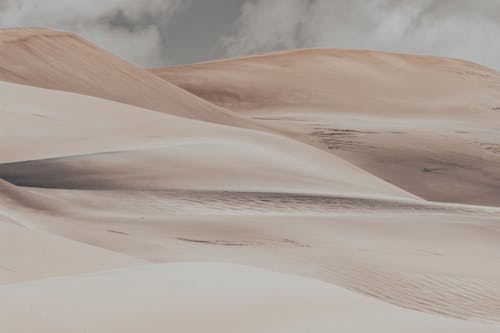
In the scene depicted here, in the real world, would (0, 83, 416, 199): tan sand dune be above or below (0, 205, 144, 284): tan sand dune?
above

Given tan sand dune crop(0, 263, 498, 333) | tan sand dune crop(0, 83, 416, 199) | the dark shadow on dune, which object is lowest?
tan sand dune crop(0, 263, 498, 333)

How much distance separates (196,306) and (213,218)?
5.35 meters

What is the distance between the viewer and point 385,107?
130 ft

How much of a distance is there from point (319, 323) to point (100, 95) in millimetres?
19871

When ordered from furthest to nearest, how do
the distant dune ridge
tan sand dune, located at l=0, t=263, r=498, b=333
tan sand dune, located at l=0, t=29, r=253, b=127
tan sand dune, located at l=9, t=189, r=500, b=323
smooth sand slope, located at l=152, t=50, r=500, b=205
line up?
tan sand dune, located at l=0, t=29, r=253, b=127, smooth sand slope, located at l=152, t=50, r=500, b=205, tan sand dune, located at l=9, t=189, r=500, b=323, the distant dune ridge, tan sand dune, located at l=0, t=263, r=498, b=333

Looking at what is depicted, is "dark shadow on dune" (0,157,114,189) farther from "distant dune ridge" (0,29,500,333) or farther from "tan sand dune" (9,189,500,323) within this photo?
"tan sand dune" (9,189,500,323)

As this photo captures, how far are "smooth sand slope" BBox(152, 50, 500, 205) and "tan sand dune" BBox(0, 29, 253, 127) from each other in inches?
107

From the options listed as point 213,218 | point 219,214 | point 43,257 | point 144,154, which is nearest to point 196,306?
point 43,257

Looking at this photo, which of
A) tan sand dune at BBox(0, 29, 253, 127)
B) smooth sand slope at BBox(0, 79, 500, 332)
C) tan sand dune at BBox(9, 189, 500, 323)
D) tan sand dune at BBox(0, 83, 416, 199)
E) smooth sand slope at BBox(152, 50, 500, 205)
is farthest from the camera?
tan sand dune at BBox(0, 29, 253, 127)

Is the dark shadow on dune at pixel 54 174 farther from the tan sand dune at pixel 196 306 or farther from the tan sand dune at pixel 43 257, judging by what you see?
the tan sand dune at pixel 196 306

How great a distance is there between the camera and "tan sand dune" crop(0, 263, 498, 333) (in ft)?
10.5

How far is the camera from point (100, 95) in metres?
22.9

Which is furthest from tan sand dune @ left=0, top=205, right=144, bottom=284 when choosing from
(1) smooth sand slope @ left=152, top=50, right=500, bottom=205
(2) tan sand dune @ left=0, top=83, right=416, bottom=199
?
(1) smooth sand slope @ left=152, top=50, right=500, bottom=205

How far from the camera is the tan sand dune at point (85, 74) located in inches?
898
